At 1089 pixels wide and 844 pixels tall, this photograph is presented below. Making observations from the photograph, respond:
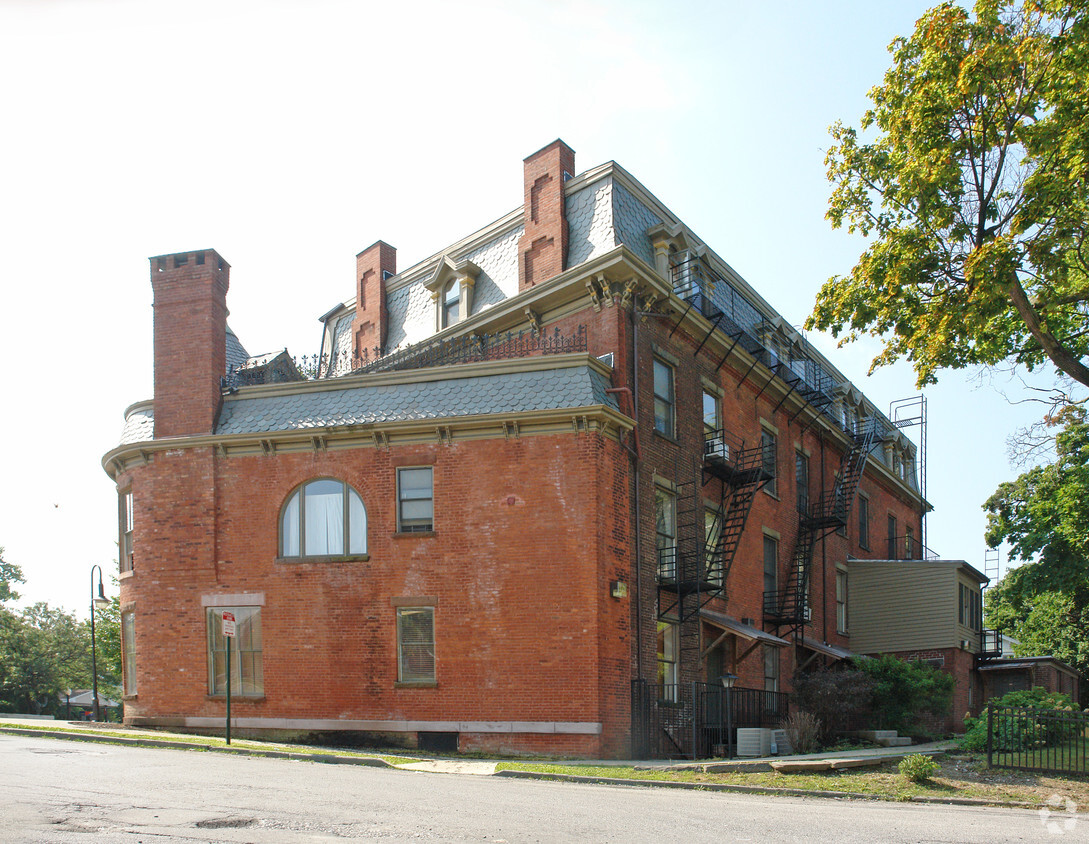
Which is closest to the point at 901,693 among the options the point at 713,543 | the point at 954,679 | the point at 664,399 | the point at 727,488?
the point at 954,679

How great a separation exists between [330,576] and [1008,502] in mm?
27628

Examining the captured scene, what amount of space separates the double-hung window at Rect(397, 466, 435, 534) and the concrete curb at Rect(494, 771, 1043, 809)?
665 cm

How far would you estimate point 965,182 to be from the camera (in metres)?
19.0

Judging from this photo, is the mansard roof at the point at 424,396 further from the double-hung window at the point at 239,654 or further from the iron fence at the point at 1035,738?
the iron fence at the point at 1035,738

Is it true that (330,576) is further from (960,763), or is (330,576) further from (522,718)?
(960,763)

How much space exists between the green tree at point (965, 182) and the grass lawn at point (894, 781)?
7.42m

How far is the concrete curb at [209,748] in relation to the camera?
1670 cm

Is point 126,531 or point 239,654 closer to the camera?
point 239,654

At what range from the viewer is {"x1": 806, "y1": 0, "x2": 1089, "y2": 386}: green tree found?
17.6m

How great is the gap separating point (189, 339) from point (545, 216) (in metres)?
9.05

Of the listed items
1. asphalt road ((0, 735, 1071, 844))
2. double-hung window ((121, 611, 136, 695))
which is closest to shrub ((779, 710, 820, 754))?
asphalt road ((0, 735, 1071, 844))

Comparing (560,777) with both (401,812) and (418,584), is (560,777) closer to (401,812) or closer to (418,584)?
(401,812)

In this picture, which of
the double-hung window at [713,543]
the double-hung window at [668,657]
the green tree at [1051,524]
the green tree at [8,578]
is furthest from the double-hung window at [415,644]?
the green tree at [8,578]

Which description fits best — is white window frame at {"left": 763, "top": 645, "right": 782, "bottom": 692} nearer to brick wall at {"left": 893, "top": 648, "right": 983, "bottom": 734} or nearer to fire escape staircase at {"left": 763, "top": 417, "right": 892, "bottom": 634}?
fire escape staircase at {"left": 763, "top": 417, "right": 892, "bottom": 634}
